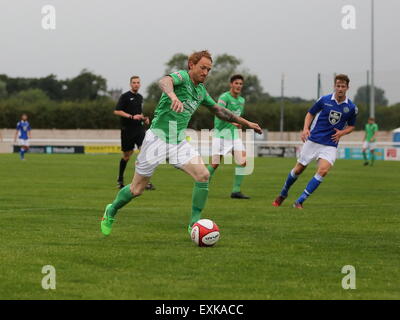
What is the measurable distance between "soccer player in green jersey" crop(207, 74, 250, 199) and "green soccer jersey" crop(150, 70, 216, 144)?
6834 millimetres

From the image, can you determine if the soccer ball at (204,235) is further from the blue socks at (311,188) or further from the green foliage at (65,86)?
the green foliage at (65,86)

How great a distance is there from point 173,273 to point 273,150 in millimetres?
43120

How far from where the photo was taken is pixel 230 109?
16.6 m

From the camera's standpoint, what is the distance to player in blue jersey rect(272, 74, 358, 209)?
549 inches

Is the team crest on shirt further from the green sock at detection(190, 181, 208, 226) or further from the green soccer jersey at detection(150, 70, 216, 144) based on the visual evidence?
the green sock at detection(190, 181, 208, 226)

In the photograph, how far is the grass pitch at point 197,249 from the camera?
21.0ft

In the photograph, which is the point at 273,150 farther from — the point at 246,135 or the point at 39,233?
the point at 39,233

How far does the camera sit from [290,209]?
1362 centimetres

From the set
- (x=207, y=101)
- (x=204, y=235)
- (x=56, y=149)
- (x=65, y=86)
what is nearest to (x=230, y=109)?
(x=207, y=101)

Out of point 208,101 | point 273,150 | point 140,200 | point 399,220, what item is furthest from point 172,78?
point 273,150

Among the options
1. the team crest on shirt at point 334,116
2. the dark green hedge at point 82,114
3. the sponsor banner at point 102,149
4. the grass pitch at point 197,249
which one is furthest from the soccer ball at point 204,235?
the dark green hedge at point 82,114

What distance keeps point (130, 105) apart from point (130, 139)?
32.4 inches

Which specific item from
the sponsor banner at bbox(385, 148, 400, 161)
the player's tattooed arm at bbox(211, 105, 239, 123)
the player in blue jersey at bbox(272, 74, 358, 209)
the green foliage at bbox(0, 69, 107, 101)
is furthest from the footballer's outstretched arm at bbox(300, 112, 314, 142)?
the green foliage at bbox(0, 69, 107, 101)

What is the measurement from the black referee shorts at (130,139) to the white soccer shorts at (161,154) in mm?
9234
